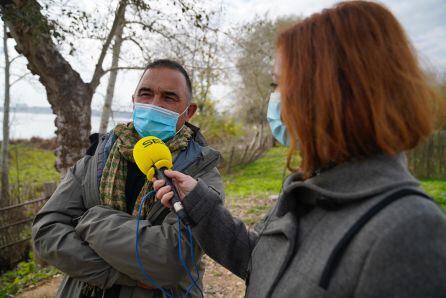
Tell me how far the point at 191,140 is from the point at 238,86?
22901 mm

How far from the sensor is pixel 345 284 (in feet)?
3.05

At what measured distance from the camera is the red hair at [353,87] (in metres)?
0.99

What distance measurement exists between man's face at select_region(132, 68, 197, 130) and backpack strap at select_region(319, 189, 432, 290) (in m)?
1.56

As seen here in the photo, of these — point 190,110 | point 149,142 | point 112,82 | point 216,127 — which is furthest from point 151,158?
point 216,127

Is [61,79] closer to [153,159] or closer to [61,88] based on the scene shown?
[61,88]

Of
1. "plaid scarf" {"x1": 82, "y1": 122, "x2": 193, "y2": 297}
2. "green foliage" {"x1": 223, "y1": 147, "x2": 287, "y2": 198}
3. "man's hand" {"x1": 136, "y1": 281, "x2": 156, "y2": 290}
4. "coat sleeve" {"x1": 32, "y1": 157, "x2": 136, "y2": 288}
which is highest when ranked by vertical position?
"plaid scarf" {"x1": 82, "y1": 122, "x2": 193, "y2": 297}

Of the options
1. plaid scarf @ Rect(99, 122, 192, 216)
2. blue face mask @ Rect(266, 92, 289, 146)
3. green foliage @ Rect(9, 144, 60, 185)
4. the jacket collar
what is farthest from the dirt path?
green foliage @ Rect(9, 144, 60, 185)

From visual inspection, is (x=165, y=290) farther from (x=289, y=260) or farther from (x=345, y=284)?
(x=345, y=284)

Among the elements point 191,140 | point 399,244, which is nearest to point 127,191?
point 191,140

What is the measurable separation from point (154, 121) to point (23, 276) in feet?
16.9

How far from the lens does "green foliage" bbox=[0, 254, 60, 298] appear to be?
4.92 meters

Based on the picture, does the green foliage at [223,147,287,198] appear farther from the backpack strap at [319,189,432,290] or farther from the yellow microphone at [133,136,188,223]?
the backpack strap at [319,189,432,290]

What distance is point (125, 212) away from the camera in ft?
6.26

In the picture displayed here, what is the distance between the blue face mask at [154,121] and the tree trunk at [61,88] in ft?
9.41
